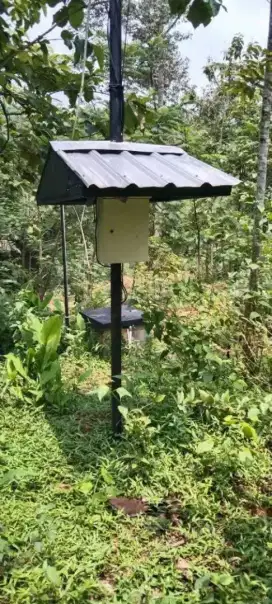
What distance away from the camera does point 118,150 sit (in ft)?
6.45

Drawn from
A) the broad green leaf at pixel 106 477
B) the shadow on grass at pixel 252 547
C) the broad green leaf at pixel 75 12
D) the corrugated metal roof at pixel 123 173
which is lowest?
the shadow on grass at pixel 252 547

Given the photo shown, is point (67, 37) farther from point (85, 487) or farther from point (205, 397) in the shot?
point (85, 487)

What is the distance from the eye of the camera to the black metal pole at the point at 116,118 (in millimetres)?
1987

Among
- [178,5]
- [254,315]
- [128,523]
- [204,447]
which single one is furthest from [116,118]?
[128,523]

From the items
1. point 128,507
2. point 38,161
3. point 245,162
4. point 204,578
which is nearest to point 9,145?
point 38,161

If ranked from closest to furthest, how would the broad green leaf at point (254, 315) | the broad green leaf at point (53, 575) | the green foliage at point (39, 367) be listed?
the broad green leaf at point (53, 575)
the broad green leaf at point (254, 315)
the green foliage at point (39, 367)

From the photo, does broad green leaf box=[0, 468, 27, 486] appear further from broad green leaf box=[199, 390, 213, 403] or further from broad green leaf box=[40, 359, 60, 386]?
broad green leaf box=[199, 390, 213, 403]

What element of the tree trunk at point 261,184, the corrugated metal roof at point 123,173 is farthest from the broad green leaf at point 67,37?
the tree trunk at point 261,184

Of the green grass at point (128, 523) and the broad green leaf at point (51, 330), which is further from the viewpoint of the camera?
the broad green leaf at point (51, 330)

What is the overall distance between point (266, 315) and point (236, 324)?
190 millimetres

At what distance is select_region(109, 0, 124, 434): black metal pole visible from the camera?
78.2 inches

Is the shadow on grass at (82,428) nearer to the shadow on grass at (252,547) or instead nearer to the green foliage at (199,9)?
the shadow on grass at (252,547)

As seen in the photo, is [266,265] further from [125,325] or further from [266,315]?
[125,325]

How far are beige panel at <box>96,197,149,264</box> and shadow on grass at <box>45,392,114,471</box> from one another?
0.93 metres
